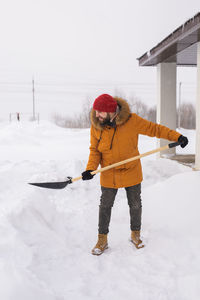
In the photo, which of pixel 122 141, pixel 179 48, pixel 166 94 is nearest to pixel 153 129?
pixel 122 141

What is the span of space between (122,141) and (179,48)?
15.9ft

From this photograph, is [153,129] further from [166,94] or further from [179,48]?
[166,94]

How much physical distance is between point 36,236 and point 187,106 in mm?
43752

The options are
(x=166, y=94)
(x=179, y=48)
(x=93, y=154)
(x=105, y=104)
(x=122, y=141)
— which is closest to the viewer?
(x=105, y=104)

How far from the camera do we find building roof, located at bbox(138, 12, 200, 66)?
505cm

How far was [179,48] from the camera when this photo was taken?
6410 millimetres

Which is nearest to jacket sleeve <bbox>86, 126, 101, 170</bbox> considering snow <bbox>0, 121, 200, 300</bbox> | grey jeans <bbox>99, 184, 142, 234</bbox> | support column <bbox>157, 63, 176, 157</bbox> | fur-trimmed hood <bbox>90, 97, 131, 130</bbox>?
fur-trimmed hood <bbox>90, 97, 131, 130</bbox>

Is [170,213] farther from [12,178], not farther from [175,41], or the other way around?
[175,41]

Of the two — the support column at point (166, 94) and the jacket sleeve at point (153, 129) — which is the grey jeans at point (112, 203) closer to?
the jacket sleeve at point (153, 129)

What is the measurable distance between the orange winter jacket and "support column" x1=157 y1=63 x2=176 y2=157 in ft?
18.0

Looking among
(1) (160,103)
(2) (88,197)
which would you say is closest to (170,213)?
(2) (88,197)

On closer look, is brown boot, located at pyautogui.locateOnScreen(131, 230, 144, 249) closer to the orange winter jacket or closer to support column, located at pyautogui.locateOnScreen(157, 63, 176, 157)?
the orange winter jacket

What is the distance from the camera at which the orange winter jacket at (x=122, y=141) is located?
255cm

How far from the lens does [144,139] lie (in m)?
18.2
